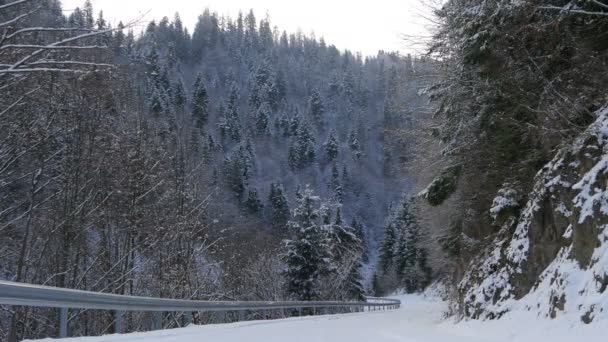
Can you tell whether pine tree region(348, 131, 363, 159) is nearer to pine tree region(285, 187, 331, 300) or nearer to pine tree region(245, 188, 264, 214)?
pine tree region(245, 188, 264, 214)

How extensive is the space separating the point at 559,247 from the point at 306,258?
25961 mm

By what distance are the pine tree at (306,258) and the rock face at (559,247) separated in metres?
21.6

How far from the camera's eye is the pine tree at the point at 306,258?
3600cm

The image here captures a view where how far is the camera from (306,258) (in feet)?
119

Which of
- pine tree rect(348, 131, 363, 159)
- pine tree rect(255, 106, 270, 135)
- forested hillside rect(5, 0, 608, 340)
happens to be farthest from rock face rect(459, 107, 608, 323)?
pine tree rect(348, 131, 363, 159)

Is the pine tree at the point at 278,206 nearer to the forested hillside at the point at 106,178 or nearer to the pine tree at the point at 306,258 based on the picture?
the forested hillside at the point at 106,178

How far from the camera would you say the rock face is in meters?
8.55

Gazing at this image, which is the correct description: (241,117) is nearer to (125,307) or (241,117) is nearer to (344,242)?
(344,242)

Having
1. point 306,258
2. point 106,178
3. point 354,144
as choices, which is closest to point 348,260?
point 306,258

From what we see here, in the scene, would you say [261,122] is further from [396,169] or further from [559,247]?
[559,247]

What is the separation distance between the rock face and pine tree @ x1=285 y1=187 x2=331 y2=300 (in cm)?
2165

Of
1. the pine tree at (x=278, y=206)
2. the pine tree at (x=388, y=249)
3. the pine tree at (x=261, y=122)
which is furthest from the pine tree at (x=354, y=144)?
the pine tree at (x=388, y=249)

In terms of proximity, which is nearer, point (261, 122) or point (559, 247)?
point (559, 247)

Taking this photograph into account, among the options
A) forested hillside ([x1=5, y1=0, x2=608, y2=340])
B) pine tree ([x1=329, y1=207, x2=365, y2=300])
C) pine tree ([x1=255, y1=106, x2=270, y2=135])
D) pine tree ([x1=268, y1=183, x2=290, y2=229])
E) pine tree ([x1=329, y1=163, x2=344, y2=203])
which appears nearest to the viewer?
forested hillside ([x1=5, y1=0, x2=608, y2=340])
